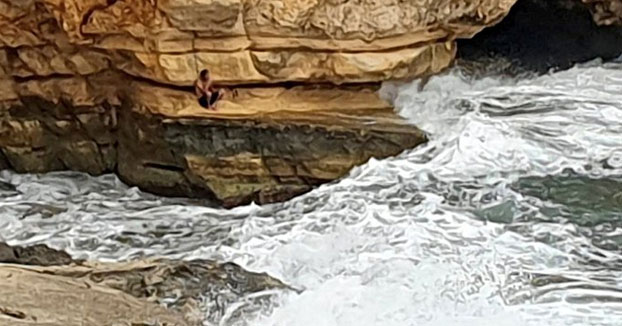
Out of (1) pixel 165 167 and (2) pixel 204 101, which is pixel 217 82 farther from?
(1) pixel 165 167

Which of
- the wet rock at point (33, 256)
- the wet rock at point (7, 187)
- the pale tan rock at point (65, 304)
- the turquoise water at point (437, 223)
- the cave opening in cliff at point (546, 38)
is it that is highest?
the cave opening in cliff at point (546, 38)

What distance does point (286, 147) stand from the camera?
7.07 m

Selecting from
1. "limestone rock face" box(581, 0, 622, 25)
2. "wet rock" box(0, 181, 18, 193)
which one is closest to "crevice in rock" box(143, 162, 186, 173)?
"wet rock" box(0, 181, 18, 193)

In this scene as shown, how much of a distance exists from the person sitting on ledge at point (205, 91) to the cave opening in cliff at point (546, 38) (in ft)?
9.29

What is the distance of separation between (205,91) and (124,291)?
2666mm

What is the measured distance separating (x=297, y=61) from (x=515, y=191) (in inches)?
80.1

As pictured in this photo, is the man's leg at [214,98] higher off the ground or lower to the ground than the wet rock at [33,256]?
higher

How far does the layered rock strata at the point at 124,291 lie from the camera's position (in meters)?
4.18

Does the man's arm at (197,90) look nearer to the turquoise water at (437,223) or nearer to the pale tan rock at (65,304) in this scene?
the turquoise water at (437,223)

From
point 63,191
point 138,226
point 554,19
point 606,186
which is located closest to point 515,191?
point 606,186

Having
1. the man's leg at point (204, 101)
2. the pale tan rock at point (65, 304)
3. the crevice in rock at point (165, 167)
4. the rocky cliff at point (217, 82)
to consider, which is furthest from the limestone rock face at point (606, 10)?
the pale tan rock at point (65, 304)

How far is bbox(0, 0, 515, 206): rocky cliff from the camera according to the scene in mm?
7094

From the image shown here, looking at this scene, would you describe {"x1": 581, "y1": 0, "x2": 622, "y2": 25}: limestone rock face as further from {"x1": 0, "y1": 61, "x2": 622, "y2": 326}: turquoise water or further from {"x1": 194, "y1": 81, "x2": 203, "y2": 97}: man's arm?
{"x1": 194, "y1": 81, "x2": 203, "y2": 97}: man's arm

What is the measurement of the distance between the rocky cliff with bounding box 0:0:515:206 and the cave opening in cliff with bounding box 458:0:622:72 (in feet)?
4.58
